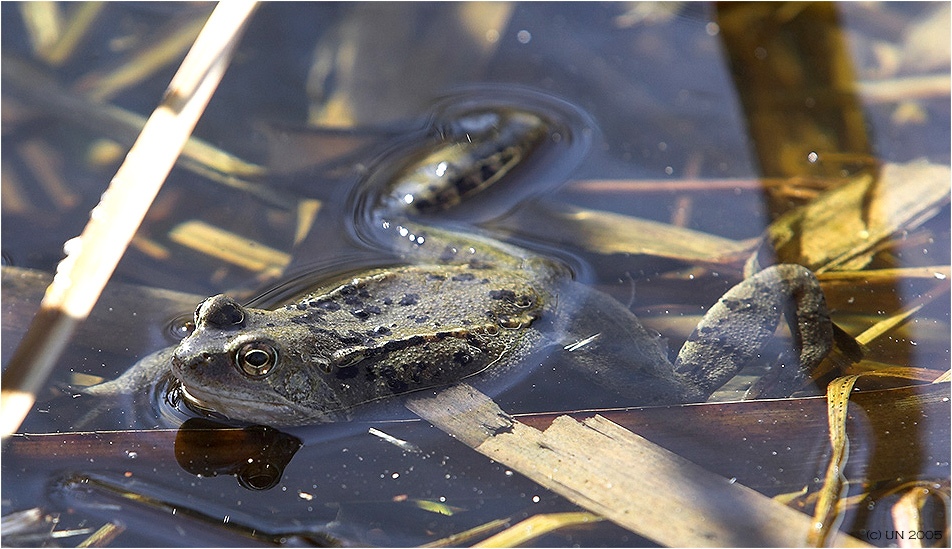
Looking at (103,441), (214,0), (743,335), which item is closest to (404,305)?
(103,441)

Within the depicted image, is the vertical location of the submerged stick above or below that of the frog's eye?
above

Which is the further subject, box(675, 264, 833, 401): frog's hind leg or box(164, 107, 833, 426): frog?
box(675, 264, 833, 401): frog's hind leg

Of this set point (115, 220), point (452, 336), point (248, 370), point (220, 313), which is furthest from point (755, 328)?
point (115, 220)

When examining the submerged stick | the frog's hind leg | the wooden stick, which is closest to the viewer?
the submerged stick

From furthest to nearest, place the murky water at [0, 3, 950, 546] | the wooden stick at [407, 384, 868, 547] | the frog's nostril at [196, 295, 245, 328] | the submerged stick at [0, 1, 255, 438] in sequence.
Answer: the frog's nostril at [196, 295, 245, 328]
the murky water at [0, 3, 950, 546]
the wooden stick at [407, 384, 868, 547]
the submerged stick at [0, 1, 255, 438]

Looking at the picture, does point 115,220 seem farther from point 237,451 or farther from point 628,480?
point 628,480

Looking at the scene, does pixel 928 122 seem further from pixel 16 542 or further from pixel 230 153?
pixel 16 542

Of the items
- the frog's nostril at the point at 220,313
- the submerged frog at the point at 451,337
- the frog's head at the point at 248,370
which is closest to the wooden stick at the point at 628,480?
the submerged frog at the point at 451,337

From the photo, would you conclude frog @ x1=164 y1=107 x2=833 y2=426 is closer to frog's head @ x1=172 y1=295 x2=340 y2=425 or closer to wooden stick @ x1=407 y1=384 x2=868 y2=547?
frog's head @ x1=172 y1=295 x2=340 y2=425

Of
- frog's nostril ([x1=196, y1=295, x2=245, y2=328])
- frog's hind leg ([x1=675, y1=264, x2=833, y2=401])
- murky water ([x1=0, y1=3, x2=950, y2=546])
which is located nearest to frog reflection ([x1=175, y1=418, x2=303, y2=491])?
murky water ([x1=0, y1=3, x2=950, y2=546])

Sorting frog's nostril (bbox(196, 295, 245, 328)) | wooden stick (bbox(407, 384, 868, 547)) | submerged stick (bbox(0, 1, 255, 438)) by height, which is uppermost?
submerged stick (bbox(0, 1, 255, 438))
